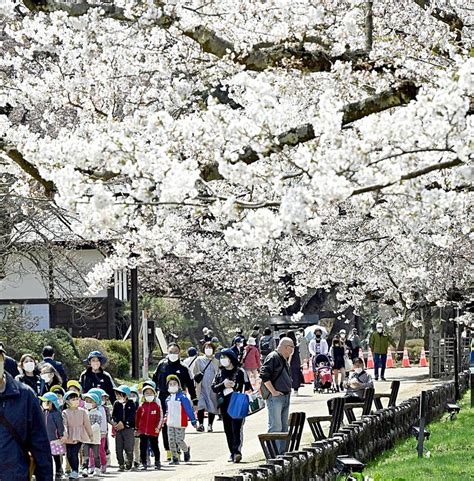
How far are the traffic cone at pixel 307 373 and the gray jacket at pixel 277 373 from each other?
21.0m

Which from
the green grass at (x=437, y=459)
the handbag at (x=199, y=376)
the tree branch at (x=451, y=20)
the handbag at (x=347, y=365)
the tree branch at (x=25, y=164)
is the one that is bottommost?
the green grass at (x=437, y=459)

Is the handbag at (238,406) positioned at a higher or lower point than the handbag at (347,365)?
lower

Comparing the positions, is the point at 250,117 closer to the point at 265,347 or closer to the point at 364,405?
the point at 364,405

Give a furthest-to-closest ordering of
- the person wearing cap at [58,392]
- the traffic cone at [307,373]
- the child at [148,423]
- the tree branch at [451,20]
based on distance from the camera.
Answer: the traffic cone at [307,373]
the child at [148,423]
the person wearing cap at [58,392]
the tree branch at [451,20]

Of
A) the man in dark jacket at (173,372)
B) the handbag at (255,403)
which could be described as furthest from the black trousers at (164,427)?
the handbag at (255,403)

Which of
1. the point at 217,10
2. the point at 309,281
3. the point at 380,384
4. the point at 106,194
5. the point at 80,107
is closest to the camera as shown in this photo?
the point at 106,194

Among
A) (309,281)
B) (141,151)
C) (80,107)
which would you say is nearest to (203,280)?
(309,281)

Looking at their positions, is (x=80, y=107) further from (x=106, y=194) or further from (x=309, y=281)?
(x=309, y=281)

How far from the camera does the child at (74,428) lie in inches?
630

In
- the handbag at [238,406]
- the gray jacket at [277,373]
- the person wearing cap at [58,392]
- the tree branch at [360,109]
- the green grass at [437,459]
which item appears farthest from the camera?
the handbag at [238,406]

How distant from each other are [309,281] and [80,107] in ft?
50.6

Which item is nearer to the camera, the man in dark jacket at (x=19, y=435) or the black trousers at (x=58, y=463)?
the man in dark jacket at (x=19, y=435)

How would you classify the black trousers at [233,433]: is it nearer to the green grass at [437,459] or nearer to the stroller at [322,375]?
the green grass at [437,459]

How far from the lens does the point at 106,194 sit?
6645 millimetres
